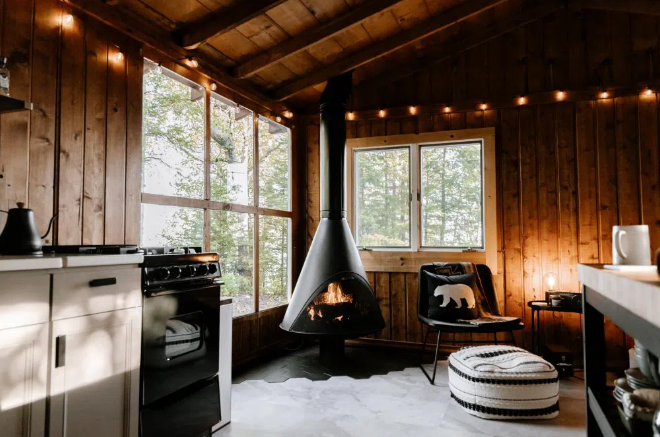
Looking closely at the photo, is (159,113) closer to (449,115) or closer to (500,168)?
(449,115)

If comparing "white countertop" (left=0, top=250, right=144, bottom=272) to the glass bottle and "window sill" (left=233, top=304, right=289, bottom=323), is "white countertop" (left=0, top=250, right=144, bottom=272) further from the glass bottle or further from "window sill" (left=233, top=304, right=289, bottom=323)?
"window sill" (left=233, top=304, right=289, bottom=323)

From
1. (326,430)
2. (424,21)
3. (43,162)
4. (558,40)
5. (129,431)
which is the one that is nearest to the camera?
(129,431)

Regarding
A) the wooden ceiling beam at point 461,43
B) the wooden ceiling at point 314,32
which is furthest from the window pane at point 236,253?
the wooden ceiling beam at point 461,43

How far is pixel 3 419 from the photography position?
4.69ft

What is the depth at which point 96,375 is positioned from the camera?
→ 5.84 ft

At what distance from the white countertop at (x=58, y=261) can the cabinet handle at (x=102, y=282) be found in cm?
6

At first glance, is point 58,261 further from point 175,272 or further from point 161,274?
point 175,272

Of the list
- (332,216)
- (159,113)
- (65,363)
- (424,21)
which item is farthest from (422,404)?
(424,21)

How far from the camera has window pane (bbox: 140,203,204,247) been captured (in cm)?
287

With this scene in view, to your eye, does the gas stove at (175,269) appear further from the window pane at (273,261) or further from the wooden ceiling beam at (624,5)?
the wooden ceiling beam at (624,5)

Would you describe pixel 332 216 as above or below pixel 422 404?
above

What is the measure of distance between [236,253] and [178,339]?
155 centimetres

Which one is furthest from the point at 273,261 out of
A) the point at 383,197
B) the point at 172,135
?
the point at 172,135

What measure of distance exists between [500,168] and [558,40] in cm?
124
